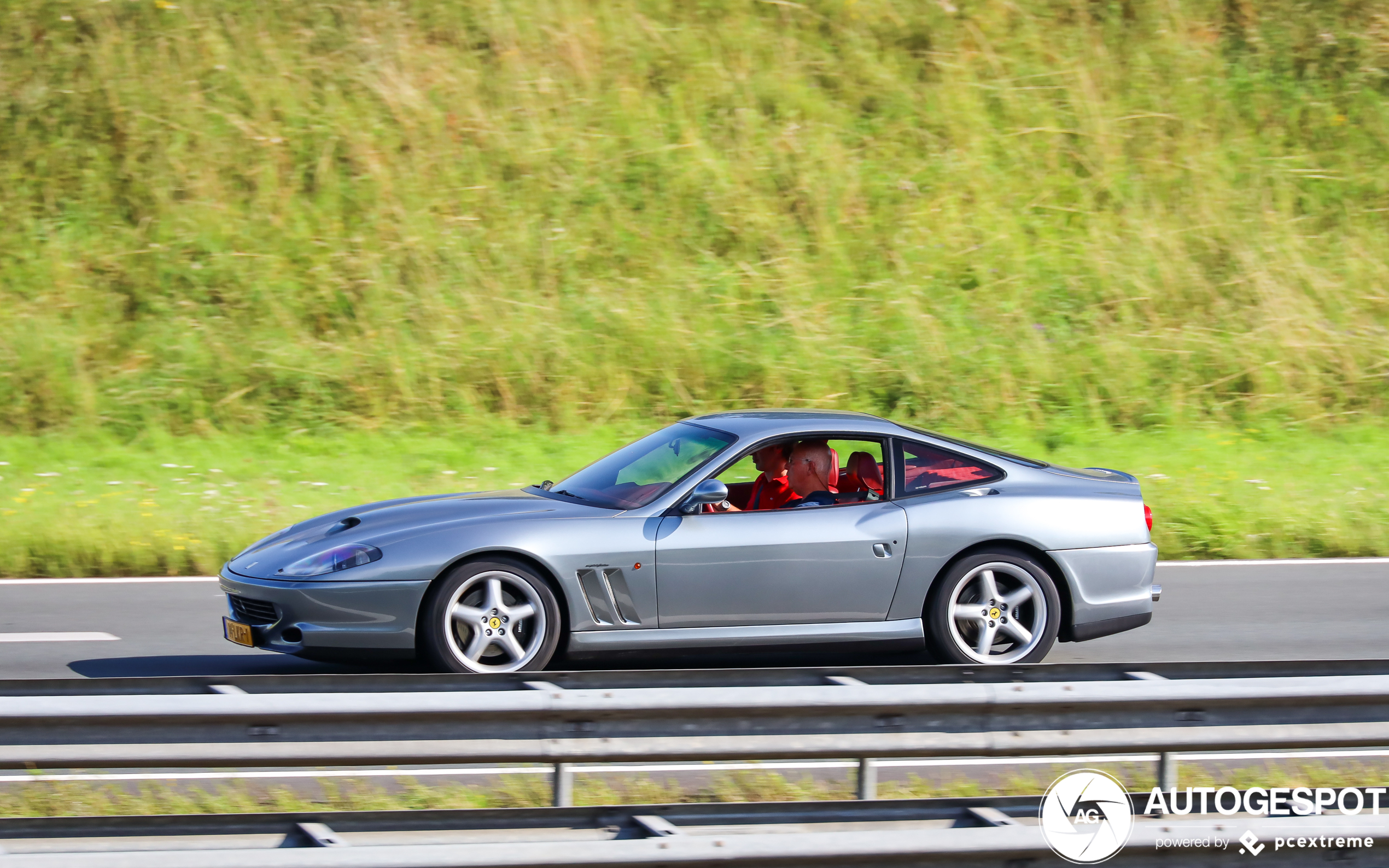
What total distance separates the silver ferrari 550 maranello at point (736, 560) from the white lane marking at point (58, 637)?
1.41m

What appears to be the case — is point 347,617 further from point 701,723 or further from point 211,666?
point 701,723

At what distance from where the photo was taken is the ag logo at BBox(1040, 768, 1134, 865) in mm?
3387

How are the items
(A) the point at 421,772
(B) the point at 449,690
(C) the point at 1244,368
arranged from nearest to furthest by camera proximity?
(B) the point at 449,690 < (A) the point at 421,772 < (C) the point at 1244,368

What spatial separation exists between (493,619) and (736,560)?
1136mm

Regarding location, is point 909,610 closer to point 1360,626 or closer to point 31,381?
point 1360,626

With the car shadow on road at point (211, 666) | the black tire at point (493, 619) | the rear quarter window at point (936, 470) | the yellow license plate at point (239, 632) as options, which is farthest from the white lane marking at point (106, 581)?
the rear quarter window at point (936, 470)

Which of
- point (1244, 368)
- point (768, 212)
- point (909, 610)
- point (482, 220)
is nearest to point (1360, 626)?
point (909, 610)

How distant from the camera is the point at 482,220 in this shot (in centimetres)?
1675

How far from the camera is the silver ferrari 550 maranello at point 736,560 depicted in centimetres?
587

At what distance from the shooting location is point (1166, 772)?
418 cm

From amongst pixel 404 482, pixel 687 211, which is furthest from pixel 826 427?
pixel 687 211

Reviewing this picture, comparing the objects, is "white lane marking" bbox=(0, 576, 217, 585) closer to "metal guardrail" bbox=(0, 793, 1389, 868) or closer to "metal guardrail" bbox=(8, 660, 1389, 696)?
"metal guardrail" bbox=(8, 660, 1389, 696)

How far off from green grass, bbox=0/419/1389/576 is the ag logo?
23.5 ft

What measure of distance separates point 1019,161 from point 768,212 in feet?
12.5
